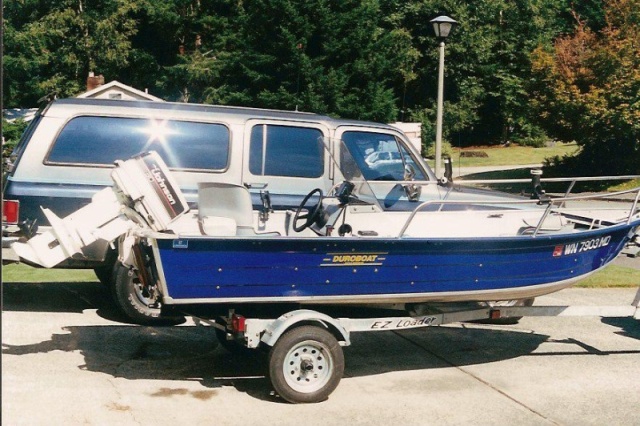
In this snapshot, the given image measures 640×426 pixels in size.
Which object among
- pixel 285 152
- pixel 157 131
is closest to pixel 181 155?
pixel 157 131

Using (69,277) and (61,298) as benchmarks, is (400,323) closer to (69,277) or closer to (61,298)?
(61,298)

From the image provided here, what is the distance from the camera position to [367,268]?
712 cm

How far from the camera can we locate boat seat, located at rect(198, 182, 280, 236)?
7324 millimetres

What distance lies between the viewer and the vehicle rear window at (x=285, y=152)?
10.3 meters

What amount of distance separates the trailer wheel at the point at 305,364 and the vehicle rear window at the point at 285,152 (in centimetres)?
358

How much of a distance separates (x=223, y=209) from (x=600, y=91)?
25.8m

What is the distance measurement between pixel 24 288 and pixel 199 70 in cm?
3557

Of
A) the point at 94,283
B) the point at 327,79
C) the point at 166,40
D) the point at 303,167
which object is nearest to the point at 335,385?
the point at 303,167

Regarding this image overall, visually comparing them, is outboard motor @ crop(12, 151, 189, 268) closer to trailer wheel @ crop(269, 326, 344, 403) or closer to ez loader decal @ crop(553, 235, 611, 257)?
trailer wheel @ crop(269, 326, 344, 403)

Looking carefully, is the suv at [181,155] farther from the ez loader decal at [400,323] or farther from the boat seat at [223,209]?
the ez loader decal at [400,323]

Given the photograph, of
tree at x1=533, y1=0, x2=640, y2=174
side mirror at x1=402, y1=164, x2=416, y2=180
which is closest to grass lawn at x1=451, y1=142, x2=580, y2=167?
tree at x1=533, y1=0, x2=640, y2=174

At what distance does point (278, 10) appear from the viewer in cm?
3738

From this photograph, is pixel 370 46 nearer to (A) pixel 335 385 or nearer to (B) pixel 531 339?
(B) pixel 531 339

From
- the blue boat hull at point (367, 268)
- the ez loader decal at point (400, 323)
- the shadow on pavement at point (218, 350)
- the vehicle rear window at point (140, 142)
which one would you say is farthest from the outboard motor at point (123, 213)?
the vehicle rear window at point (140, 142)
